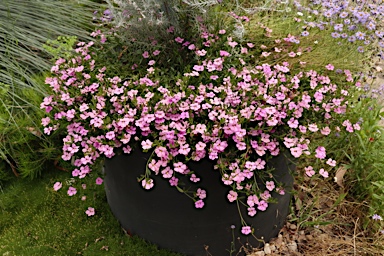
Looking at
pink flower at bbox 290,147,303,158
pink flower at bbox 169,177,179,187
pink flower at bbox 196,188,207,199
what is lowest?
pink flower at bbox 196,188,207,199

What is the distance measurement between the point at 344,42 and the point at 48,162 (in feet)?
6.69

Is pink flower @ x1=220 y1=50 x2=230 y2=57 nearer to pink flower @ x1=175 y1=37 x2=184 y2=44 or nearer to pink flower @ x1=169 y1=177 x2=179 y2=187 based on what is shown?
pink flower @ x1=175 y1=37 x2=184 y2=44

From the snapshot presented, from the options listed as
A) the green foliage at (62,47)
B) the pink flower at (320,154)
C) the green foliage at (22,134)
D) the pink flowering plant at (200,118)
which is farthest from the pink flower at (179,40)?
the green foliage at (22,134)

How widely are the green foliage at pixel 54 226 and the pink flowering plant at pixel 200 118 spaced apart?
1.89ft

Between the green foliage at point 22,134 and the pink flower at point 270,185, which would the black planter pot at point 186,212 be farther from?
the green foliage at point 22,134

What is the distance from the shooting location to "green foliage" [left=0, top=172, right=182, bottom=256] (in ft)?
7.25

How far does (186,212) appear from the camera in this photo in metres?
1.88

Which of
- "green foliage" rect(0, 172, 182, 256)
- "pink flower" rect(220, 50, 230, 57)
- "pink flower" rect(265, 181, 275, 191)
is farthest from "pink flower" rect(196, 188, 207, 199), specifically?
"pink flower" rect(220, 50, 230, 57)

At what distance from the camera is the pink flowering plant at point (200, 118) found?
163 centimetres

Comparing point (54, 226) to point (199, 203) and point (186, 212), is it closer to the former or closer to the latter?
point (186, 212)

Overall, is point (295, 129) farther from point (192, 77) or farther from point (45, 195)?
point (45, 195)

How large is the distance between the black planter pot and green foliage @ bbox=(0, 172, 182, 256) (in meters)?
0.13

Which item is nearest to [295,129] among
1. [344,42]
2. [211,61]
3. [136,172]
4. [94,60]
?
[211,61]

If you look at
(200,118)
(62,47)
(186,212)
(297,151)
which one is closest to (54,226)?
(186,212)
